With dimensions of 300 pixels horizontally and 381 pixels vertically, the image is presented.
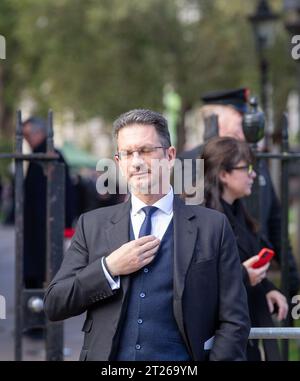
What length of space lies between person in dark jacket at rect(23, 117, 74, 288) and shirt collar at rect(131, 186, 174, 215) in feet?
15.4

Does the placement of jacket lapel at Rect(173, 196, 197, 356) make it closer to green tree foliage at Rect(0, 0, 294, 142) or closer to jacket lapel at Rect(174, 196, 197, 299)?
jacket lapel at Rect(174, 196, 197, 299)

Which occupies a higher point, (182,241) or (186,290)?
(182,241)

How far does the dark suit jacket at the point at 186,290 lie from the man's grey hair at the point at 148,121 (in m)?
0.25

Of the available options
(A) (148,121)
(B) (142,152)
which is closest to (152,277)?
(B) (142,152)

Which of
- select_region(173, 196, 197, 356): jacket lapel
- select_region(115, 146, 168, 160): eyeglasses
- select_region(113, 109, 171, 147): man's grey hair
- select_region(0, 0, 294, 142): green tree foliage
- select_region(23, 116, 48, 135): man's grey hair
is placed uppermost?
select_region(0, 0, 294, 142): green tree foliage

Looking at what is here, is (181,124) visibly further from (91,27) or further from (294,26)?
(294,26)

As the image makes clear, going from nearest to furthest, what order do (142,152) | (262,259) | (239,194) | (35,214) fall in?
(142,152)
(262,259)
(239,194)
(35,214)

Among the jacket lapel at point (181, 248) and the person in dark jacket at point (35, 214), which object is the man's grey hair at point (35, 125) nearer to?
the person in dark jacket at point (35, 214)

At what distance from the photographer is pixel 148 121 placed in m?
2.96

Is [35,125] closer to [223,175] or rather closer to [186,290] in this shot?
[223,175]

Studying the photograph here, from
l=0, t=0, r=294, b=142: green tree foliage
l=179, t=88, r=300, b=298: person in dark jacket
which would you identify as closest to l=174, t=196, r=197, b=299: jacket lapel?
l=179, t=88, r=300, b=298: person in dark jacket

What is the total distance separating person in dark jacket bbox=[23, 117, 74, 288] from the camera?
25.3ft

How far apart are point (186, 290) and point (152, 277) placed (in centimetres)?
13
